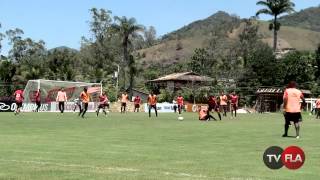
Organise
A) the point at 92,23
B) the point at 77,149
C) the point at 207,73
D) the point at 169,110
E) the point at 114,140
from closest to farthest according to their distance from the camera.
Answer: the point at 77,149 → the point at 114,140 → the point at 169,110 → the point at 92,23 → the point at 207,73

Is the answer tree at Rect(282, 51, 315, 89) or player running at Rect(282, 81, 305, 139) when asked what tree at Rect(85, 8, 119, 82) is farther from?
player running at Rect(282, 81, 305, 139)

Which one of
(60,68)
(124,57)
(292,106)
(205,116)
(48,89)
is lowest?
(205,116)

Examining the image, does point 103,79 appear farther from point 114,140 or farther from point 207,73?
point 114,140

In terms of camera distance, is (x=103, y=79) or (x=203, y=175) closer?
(x=203, y=175)

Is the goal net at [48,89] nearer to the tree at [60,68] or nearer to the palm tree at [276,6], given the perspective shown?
the tree at [60,68]

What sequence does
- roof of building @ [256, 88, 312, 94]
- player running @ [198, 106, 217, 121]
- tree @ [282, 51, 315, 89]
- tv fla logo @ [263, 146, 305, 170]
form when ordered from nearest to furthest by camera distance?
1. tv fla logo @ [263, 146, 305, 170]
2. player running @ [198, 106, 217, 121]
3. roof of building @ [256, 88, 312, 94]
4. tree @ [282, 51, 315, 89]

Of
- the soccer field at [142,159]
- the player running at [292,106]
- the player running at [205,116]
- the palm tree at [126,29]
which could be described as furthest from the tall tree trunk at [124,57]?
the soccer field at [142,159]

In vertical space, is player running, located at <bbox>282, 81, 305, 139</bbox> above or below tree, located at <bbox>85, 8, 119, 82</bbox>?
below

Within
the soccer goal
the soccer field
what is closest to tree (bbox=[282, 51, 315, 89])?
the soccer goal

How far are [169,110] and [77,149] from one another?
2106 inches

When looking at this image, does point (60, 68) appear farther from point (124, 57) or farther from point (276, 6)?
point (276, 6)

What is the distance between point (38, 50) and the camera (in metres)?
106

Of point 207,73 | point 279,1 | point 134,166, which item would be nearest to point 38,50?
point 207,73

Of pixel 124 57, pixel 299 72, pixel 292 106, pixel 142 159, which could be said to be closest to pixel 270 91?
pixel 299 72
